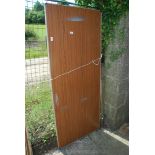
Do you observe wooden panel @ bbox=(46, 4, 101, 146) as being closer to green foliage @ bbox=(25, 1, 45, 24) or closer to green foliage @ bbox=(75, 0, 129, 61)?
green foliage @ bbox=(75, 0, 129, 61)

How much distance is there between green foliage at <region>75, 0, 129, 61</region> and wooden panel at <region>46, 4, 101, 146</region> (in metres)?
0.13

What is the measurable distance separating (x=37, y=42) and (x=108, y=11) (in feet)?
4.44

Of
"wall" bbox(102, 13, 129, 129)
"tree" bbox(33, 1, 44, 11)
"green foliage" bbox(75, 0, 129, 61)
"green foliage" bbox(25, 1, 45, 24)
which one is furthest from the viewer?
"wall" bbox(102, 13, 129, 129)

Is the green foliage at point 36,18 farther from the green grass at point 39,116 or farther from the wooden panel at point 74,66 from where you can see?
the green grass at point 39,116

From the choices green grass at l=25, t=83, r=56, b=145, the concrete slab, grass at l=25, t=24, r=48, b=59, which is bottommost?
the concrete slab

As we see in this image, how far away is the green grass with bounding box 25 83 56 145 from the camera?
3250mm

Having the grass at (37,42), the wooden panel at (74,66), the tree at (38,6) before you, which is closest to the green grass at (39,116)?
the wooden panel at (74,66)

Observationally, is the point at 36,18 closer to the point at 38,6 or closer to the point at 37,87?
the point at 38,6

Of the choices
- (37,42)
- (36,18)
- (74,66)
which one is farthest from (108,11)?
Result: (37,42)

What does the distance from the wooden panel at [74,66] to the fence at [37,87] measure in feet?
0.77

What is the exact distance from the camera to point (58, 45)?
2.85 metres

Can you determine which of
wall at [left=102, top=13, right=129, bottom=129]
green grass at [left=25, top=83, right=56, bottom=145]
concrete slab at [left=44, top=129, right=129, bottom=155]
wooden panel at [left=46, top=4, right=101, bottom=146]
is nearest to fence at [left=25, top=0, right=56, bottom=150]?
green grass at [left=25, top=83, right=56, bottom=145]
